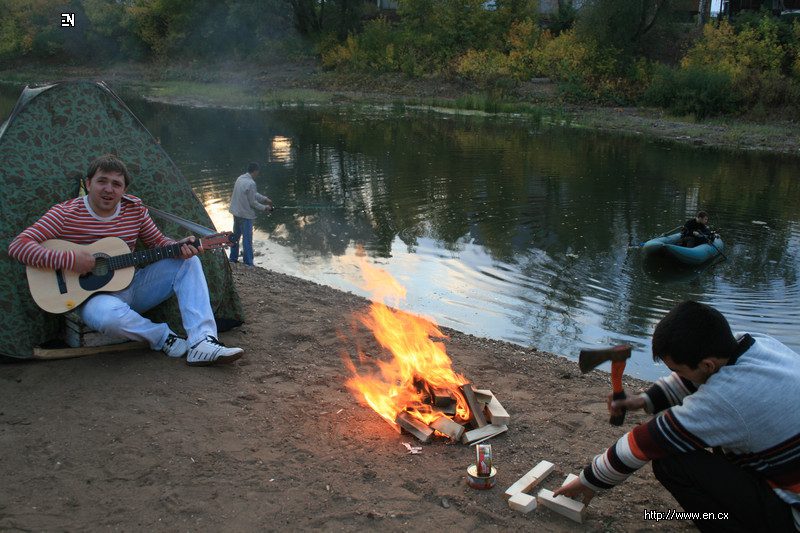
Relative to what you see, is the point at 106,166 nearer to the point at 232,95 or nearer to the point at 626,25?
the point at 626,25

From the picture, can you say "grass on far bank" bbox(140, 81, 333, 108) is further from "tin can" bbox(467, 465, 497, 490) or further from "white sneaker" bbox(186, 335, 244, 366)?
"tin can" bbox(467, 465, 497, 490)

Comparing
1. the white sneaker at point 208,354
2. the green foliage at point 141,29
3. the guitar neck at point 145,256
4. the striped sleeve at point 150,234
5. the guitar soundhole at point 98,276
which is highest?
the green foliage at point 141,29

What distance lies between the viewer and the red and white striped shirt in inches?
204

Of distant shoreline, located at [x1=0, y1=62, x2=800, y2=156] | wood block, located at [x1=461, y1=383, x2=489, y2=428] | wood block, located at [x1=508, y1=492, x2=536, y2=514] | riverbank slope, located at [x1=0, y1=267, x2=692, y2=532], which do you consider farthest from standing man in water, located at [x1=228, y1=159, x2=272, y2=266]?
distant shoreline, located at [x1=0, y1=62, x2=800, y2=156]

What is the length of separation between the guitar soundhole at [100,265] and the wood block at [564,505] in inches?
140

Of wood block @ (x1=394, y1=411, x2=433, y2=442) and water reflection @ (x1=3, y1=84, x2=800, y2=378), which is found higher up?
wood block @ (x1=394, y1=411, x2=433, y2=442)

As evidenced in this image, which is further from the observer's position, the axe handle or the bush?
the bush

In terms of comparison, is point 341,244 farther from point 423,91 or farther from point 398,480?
point 423,91

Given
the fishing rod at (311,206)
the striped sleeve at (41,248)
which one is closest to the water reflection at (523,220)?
the fishing rod at (311,206)

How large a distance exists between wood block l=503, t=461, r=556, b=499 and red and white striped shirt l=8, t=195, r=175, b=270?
3.32 metres

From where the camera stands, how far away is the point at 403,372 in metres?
5.78

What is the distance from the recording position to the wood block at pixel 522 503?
4.05 meters

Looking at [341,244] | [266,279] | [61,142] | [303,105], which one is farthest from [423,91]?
[61,142]

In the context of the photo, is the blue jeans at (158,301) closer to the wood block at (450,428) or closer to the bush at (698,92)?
the wood block at (450,428)
